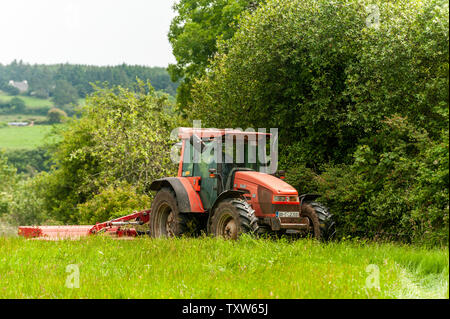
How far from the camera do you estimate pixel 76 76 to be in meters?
80.1

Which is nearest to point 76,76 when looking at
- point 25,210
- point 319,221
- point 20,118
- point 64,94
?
point 64,94

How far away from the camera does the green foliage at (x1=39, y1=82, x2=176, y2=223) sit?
72.8ft

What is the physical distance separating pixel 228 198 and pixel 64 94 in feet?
280

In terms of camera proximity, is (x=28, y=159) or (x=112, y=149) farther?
(x=28, y=159)

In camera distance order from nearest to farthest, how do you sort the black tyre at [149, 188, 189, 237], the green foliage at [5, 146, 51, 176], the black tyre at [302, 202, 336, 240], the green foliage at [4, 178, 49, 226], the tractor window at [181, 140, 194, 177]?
the black tyre at [302, 202, 336, 240], the black tyre at [149, 188, 189, 237], the tractor window at [181, 140, 194, 177], the green foliage at [4, 178, 49, 226], the green foliage at [5, 146, 51, 176]

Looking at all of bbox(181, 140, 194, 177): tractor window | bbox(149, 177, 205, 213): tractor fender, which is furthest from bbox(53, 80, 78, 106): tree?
bbox(149, 177, 205, 213): tractor fender

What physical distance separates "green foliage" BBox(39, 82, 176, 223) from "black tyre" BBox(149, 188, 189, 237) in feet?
24.4

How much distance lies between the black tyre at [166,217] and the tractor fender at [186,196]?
298 mm

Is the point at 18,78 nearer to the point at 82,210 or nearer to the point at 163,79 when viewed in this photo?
the point at 163,79

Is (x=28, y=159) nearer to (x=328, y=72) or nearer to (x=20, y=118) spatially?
(x=20, y=118)

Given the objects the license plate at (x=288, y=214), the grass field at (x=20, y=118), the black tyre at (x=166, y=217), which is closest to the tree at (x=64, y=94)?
the grass field at (x=20, y=118)

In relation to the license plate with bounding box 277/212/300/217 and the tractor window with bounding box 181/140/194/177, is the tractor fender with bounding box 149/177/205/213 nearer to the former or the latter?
the tractor window with bounding box 181/140/194/177

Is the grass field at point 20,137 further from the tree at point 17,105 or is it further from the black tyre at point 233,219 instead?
the black tyre at point 233,219
